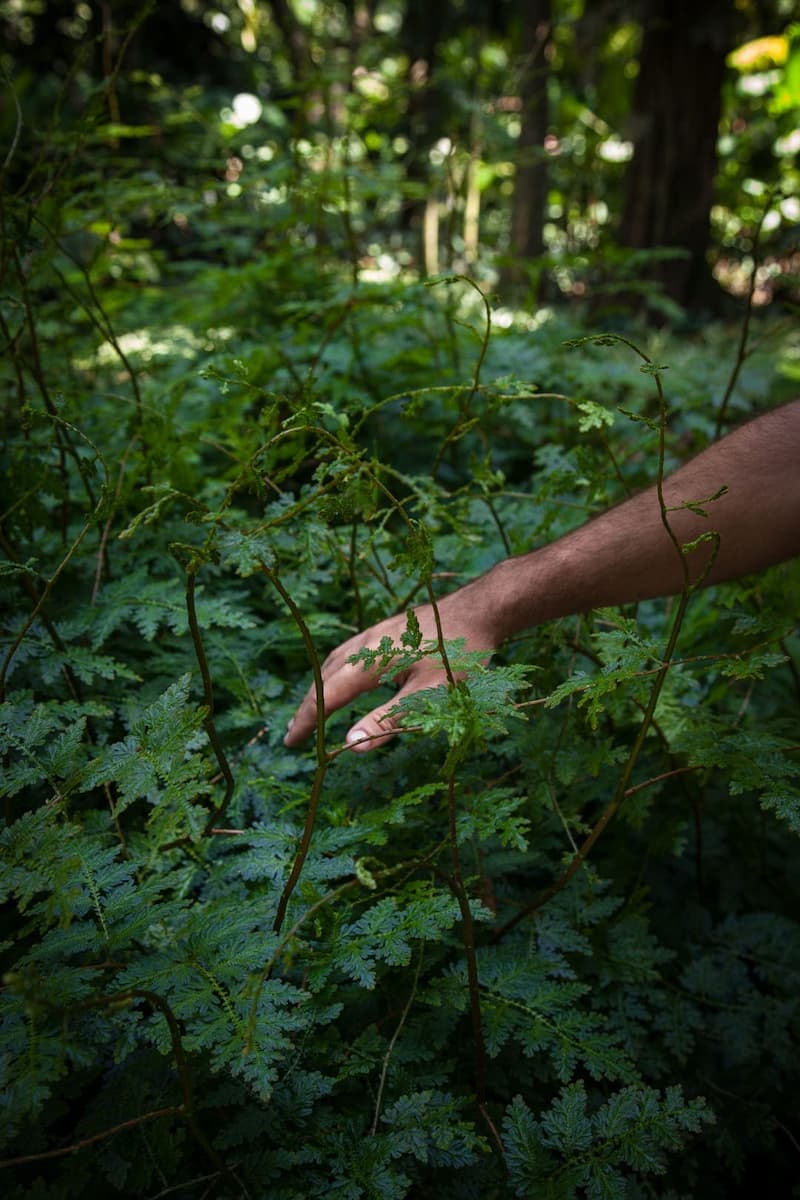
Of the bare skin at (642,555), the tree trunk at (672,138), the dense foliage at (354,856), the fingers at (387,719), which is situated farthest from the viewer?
the tree trunk at (672,138)

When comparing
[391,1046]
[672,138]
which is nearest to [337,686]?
[391,1046]

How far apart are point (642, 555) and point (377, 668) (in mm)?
537

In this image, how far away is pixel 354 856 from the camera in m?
1.45

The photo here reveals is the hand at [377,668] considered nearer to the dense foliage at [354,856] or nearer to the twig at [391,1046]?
the dense foliage at [354,856]

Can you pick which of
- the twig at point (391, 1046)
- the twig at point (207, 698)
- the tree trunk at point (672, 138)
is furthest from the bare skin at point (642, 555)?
the tree trunk at point (672, 138)

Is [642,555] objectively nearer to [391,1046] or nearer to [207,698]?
[207,698]

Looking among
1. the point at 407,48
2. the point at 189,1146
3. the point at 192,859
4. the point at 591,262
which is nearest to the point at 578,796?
the point at 192,859

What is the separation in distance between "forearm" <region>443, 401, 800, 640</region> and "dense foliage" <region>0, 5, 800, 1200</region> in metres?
0.12

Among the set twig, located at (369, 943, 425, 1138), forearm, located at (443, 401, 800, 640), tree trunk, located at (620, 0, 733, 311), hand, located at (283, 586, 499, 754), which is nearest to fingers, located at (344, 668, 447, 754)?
hand, located at (283, 586, 499, 754)

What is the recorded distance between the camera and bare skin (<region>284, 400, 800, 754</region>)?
139 centimetres

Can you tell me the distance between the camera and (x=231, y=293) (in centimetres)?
307

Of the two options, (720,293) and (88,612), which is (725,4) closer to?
(720,293)

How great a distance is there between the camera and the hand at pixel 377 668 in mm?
1348

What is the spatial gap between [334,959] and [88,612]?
92cm
